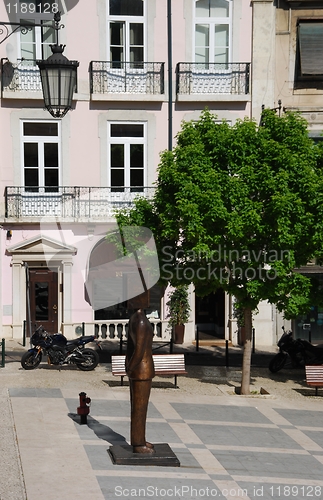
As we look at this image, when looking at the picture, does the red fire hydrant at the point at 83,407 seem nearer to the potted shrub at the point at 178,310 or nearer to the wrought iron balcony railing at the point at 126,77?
the potted shrub at the point at 178,310

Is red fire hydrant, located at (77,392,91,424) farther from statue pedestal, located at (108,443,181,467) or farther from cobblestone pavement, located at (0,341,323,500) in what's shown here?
statue pedestal, located at (108,443,181,467)

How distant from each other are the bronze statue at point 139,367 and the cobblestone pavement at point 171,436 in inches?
26.9

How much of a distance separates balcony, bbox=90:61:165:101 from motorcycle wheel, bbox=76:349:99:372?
28.6 feet

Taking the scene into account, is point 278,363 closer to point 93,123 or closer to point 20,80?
point 93,123

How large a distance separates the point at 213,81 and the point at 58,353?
34.2 ft

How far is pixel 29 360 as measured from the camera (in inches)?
807

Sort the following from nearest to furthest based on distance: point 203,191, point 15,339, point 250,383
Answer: point 203,191 < point 250,383 < point 15,339

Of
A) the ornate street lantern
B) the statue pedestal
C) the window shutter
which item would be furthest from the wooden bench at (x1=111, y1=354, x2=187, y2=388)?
the window shutter

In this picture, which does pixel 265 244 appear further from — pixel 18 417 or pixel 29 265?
pixel 29 265

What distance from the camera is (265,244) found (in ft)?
61.9

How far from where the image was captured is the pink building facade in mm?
25859

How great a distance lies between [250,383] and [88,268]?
7.93m

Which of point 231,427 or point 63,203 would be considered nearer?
point 231,427

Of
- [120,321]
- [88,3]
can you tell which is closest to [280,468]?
[120,321]
